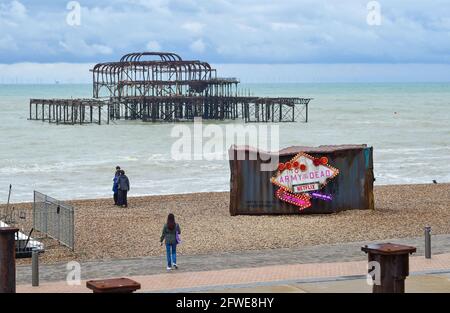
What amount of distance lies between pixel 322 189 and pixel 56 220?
7411 millimetres

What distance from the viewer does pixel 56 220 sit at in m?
21.9

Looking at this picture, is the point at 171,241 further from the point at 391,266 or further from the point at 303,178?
the point at 391,266

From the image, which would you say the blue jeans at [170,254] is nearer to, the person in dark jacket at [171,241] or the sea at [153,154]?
the person in dark jacket at [171,241]

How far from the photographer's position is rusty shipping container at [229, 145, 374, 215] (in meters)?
24.9

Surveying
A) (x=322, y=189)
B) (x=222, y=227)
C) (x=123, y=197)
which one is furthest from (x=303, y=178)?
Result: (x=123, y=197)

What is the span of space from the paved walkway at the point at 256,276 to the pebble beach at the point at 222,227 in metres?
2.95

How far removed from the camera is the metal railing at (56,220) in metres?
20.9

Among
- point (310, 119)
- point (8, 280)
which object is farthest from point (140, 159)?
point (310, 119)

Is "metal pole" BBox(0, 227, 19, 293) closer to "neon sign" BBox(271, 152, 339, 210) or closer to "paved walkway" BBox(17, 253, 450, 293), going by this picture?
"paved walkway" BBox(17, 253, 450, 293)

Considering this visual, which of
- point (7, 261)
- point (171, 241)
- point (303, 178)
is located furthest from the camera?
point (303, 178)

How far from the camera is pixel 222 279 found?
16156 millimetres

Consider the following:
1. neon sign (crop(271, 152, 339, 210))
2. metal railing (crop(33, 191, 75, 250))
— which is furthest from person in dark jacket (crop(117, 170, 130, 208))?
neon sign (crop(271, 152, 339, 210))

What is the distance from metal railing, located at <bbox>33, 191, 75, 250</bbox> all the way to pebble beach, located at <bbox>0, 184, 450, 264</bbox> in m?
0.26
